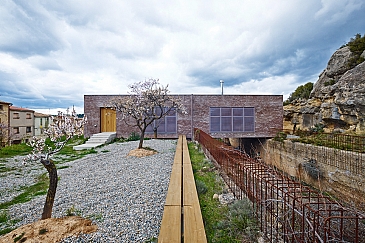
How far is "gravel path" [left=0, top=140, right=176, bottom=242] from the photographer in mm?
2034

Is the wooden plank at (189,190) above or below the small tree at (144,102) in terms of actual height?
below

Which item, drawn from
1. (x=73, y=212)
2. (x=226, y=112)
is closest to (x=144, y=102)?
(x=73, y=212)

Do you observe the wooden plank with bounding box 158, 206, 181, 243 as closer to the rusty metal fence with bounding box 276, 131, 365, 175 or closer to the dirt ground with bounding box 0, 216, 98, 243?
the dirt ground with bounding box 0, 216, 98, 243

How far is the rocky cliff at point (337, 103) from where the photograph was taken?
9.94 m

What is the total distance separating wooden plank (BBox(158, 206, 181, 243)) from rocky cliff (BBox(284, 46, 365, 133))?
443 inches

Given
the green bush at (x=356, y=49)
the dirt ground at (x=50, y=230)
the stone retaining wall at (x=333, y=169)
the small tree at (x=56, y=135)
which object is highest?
the green bush at (x=356, y=49)

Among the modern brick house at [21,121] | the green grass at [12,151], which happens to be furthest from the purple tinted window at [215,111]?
the modern brick house at [21,121]

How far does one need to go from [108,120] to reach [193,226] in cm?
1191

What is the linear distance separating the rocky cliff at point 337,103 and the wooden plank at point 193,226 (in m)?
11.1

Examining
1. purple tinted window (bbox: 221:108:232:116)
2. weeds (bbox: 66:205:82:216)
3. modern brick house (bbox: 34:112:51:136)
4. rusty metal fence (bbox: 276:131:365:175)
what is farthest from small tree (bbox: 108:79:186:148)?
modern brick house (bbox: 34:112:51:136)

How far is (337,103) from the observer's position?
35.8 feet

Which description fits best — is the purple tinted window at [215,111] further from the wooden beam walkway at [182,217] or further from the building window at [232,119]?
the wooden beam walkway at [182,217]

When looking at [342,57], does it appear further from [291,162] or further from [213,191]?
[213,191]

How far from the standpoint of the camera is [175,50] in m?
11.0
